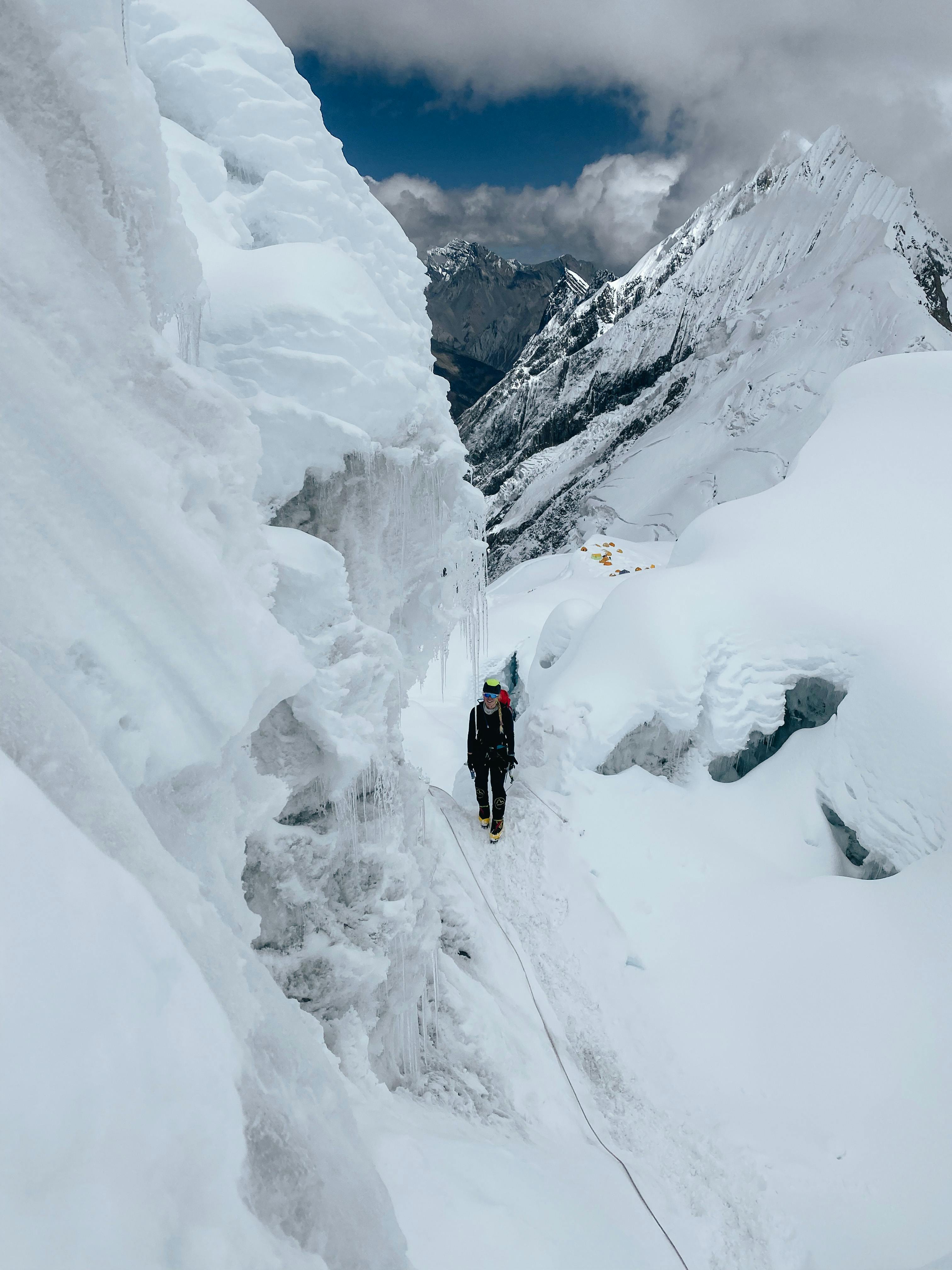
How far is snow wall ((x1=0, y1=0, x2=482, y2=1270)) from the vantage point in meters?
1.43

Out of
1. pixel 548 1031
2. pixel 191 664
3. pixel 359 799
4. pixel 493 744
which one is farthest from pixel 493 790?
pixel 191 664

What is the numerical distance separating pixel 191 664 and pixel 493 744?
200 inches

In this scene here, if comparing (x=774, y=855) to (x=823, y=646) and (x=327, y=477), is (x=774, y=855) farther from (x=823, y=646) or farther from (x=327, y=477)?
(x=327, y=477)

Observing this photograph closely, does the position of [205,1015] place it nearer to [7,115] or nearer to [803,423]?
[7,115]

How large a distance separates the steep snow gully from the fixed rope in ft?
0.19

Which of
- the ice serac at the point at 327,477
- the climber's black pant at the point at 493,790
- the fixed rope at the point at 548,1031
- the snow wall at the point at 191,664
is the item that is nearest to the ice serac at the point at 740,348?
the climber's black pant at the point at 493,790

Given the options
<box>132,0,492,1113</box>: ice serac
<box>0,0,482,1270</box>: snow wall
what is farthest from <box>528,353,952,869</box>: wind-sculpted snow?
<box>0,0,482,1270</box>: snow wall

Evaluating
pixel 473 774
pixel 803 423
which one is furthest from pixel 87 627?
pixel 803 423

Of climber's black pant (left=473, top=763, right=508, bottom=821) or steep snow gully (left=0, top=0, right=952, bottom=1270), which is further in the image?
climber's black pant (left=473, top=763, right=508, bottom=821)

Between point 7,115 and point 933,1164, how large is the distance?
26.4 feet

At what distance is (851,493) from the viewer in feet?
34.5

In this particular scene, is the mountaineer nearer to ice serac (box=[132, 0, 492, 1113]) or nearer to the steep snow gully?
the steep snow gully

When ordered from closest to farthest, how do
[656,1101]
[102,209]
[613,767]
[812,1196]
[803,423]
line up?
[102,209] < [812,1196] < [656,1101] < [613,767] < [803,423]

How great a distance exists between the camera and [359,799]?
4781 mm
